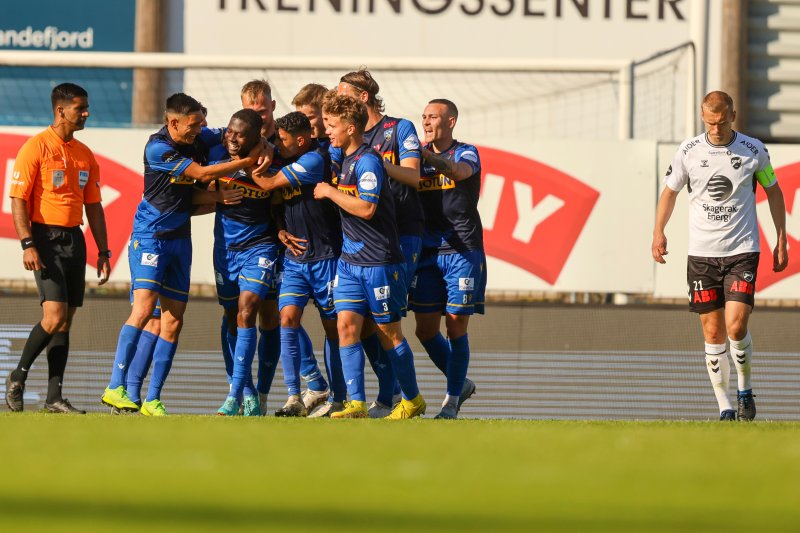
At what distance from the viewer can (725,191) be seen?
25.4 feet

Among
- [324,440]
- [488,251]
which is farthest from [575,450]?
[488,251]

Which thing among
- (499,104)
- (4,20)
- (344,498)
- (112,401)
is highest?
(4,20)

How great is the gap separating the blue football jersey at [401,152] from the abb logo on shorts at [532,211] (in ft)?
9.85

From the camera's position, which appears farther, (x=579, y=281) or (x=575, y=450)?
(x=579, y=281)

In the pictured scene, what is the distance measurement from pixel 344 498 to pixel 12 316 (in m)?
7.10

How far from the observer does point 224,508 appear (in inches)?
126

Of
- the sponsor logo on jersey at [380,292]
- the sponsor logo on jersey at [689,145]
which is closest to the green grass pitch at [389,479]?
the sponsor logo on jersey at [380,292]

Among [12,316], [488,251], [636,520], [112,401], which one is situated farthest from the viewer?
[488,251]

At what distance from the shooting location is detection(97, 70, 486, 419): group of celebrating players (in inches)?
281

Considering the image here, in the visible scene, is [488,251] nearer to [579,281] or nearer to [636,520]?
[579,281]

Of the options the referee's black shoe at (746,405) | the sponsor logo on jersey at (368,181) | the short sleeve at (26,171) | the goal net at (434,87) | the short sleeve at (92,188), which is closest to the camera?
the sponsor logo on jersey at (368,181)

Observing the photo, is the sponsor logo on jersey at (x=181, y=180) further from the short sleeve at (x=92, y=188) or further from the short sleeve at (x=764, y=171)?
the short sleeve at (x=764, y=171)

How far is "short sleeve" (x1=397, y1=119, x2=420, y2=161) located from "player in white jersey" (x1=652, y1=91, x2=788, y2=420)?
1.54 meters

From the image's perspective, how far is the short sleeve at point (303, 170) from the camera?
7.24 metres
